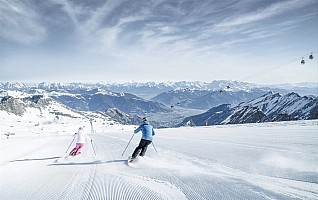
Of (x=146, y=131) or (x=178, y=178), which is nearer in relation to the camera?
(x=178, y=178)

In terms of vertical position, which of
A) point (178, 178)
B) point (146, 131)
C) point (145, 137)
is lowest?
point (178, 178)

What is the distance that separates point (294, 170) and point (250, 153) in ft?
14.2

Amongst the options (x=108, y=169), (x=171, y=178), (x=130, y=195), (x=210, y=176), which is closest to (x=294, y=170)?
(x=210, y=176)

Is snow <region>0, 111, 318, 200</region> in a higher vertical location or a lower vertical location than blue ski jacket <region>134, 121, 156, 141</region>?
lower

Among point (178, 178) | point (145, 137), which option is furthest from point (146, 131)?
point (178, 178)

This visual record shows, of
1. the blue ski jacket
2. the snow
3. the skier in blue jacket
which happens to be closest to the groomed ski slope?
the snow

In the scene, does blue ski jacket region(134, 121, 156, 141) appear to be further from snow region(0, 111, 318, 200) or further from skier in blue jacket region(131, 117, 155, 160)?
snow region(0, 111, 318, 200)

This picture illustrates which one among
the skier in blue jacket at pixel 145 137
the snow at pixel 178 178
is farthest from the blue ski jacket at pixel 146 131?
the snow at pixel 178 178

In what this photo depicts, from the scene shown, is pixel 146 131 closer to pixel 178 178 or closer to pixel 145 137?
pixel 145 137

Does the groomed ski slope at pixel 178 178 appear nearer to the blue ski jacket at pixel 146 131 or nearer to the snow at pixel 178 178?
the snow at pixel 178 178

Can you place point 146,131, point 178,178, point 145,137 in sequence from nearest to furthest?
point 178,178 → point 145,137 → point 146,131

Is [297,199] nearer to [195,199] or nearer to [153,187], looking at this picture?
[195,199]

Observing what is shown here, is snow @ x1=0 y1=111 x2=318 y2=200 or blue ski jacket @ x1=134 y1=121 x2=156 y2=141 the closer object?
snow @ x1=0 y1=111 x2=318 y2=200

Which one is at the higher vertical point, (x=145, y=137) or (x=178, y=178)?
(x=145, y=137)
